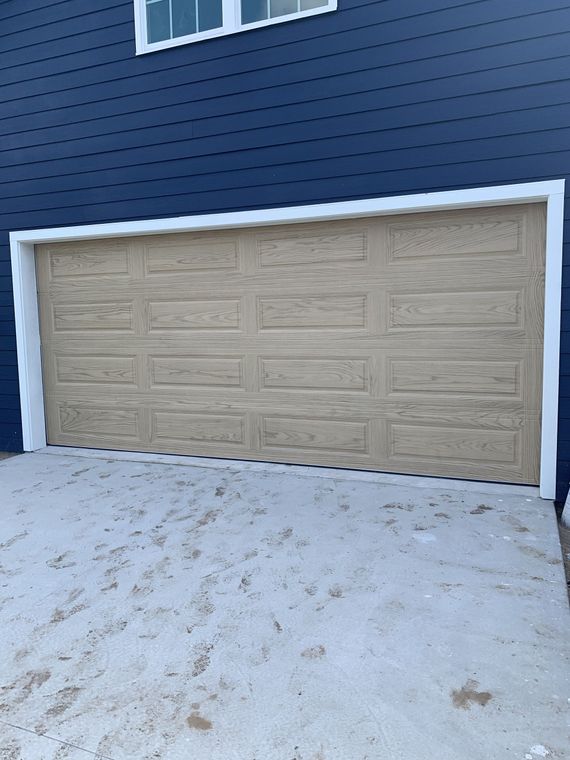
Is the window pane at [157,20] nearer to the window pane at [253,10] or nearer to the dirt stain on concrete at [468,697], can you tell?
the window pane at [253,10]

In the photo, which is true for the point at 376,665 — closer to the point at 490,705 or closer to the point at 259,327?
the point at 490,705

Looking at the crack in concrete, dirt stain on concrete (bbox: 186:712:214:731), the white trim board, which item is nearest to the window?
the white trim board

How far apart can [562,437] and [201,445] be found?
9.25ft

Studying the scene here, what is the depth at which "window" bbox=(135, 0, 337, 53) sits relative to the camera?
4363mm

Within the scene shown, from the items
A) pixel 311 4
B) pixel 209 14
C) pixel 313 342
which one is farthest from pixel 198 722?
pixel 209 14

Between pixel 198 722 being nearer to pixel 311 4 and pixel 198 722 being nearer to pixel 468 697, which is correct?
pixel 468 697

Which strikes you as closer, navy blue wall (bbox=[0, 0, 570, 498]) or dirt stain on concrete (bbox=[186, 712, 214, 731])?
dirt stain on concrete (bbox=[186, 712, 214, 731])

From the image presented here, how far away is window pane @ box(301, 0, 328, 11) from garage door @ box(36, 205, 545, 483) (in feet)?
5.08

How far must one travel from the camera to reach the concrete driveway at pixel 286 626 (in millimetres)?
1846

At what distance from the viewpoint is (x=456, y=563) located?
9.84ft

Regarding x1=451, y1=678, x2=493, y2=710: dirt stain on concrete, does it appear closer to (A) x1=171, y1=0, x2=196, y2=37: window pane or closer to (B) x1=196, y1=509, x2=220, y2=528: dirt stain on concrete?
(B) x1=196, y1=509, x2=220, y2=528: dirt stain on concrete

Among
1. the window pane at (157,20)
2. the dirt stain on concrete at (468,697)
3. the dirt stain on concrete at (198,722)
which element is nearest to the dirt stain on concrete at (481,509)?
the dirt stain on concrete at (468,697)

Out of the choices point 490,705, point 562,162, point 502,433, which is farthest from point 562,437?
point 490,705

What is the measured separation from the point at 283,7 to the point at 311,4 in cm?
23
